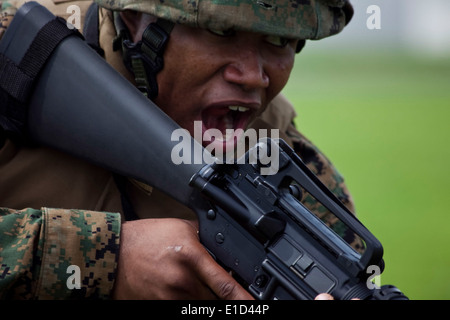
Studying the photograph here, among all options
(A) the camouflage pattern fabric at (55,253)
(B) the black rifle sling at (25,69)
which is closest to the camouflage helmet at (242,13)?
(B) the black rifle sling at (25,69)

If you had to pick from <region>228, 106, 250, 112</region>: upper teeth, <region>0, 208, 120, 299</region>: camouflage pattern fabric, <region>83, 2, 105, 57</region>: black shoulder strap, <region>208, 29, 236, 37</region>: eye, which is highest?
<region>208, 29, 236, 37</region>: eye

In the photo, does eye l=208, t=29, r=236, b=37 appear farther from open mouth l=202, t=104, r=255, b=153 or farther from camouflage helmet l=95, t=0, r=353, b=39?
open mouth l=202, t=104, r=255, b=153

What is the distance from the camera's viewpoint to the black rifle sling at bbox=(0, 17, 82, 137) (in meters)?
2.59

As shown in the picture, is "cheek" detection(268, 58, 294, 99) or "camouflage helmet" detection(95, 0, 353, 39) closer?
"camouflage helmet" detection(95, 0, 353, 39)

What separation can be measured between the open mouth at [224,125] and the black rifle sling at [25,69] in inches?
21.6

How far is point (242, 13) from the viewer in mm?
2551

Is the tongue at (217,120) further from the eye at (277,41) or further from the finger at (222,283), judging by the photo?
the finger at (222,283)

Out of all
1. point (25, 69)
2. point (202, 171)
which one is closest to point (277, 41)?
point (202, 171)

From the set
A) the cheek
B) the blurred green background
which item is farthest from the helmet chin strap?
the blurred green background

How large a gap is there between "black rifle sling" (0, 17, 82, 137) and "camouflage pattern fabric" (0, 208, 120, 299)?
0.39 meters

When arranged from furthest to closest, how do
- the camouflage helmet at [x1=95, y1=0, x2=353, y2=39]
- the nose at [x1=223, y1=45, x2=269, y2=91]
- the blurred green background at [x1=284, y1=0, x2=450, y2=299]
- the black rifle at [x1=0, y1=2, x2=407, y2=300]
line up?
the blurred green background at [x1=284, y1=0, x2=450, y2=299] < the nose at [x1=223, y1=45, x2=269, y2=91] < the camouflage helmet at [x1=95, y1=0, x2=353, y2=39] < the black rifle at [x1=0, y1=2, x2=407, y2=300]

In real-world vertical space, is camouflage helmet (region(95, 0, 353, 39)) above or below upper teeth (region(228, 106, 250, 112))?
above
